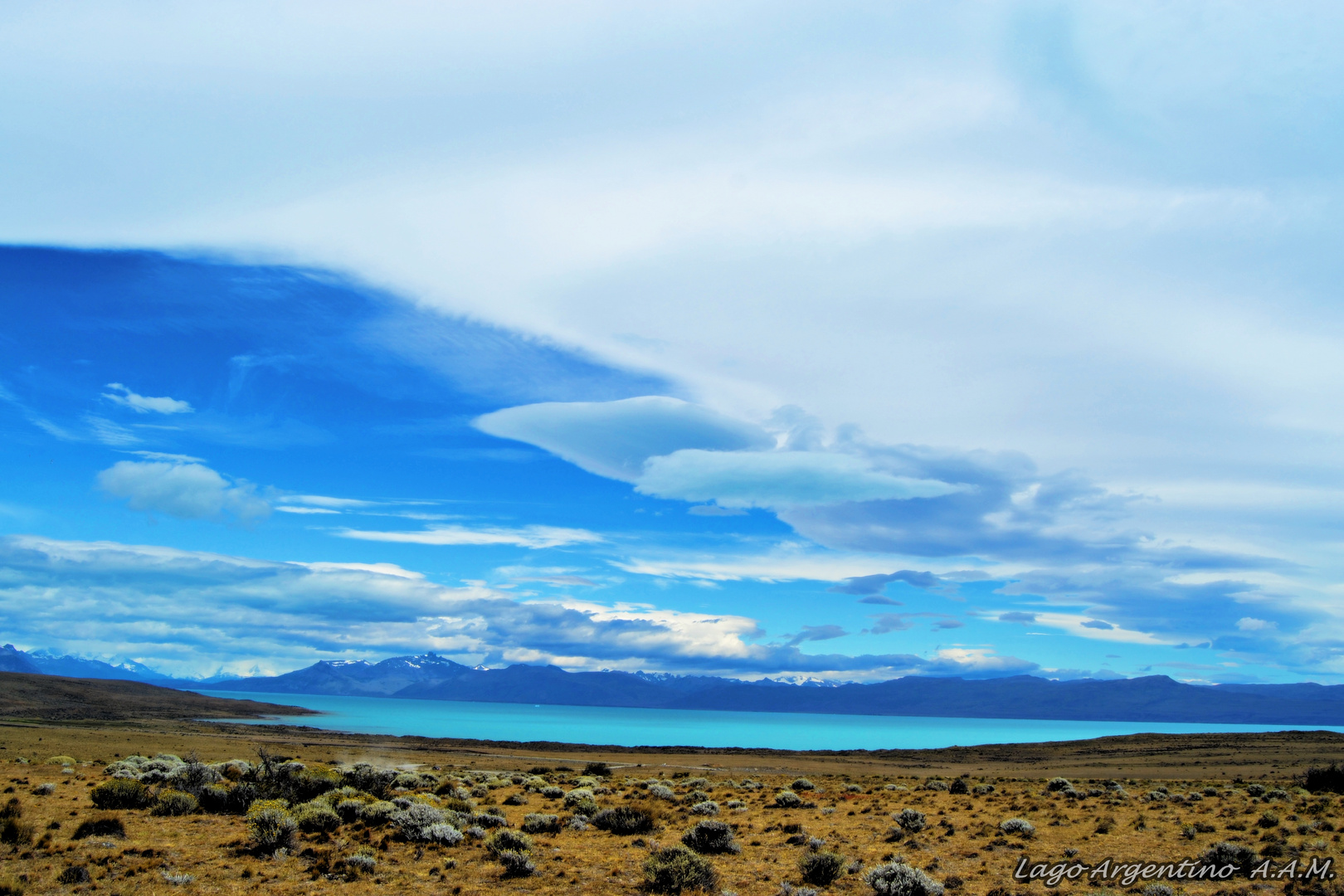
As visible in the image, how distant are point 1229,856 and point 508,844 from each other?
17.5 metres

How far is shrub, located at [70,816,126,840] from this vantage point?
59.4ft

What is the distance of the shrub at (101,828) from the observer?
18094 mm

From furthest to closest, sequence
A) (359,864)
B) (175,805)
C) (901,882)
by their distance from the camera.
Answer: (175,805) → (359,864) → (901,882)

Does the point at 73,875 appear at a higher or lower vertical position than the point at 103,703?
higher

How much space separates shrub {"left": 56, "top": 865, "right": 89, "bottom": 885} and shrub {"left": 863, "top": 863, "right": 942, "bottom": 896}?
16069 millimetres

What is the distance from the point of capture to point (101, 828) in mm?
18250

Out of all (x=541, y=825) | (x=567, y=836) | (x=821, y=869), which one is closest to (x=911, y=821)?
(x=821, y=869)

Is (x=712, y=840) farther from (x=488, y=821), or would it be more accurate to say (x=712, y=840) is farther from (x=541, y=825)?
(x=488, y=821)

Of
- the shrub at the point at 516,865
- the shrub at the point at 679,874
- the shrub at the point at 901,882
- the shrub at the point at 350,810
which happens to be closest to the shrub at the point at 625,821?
the shrub at the point at 516,865

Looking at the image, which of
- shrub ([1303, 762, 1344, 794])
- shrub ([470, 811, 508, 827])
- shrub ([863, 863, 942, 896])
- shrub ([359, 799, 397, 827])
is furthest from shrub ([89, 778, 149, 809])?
shrub ([1303, 762, 1344, 794])

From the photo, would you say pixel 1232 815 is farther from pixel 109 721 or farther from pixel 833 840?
pixel 109 721

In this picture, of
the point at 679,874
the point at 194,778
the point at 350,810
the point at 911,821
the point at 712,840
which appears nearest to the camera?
the point at 679,874

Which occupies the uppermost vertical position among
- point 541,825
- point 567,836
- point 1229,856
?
point 1229,856

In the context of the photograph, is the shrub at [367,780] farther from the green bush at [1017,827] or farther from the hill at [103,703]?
the hill at [103,703]
